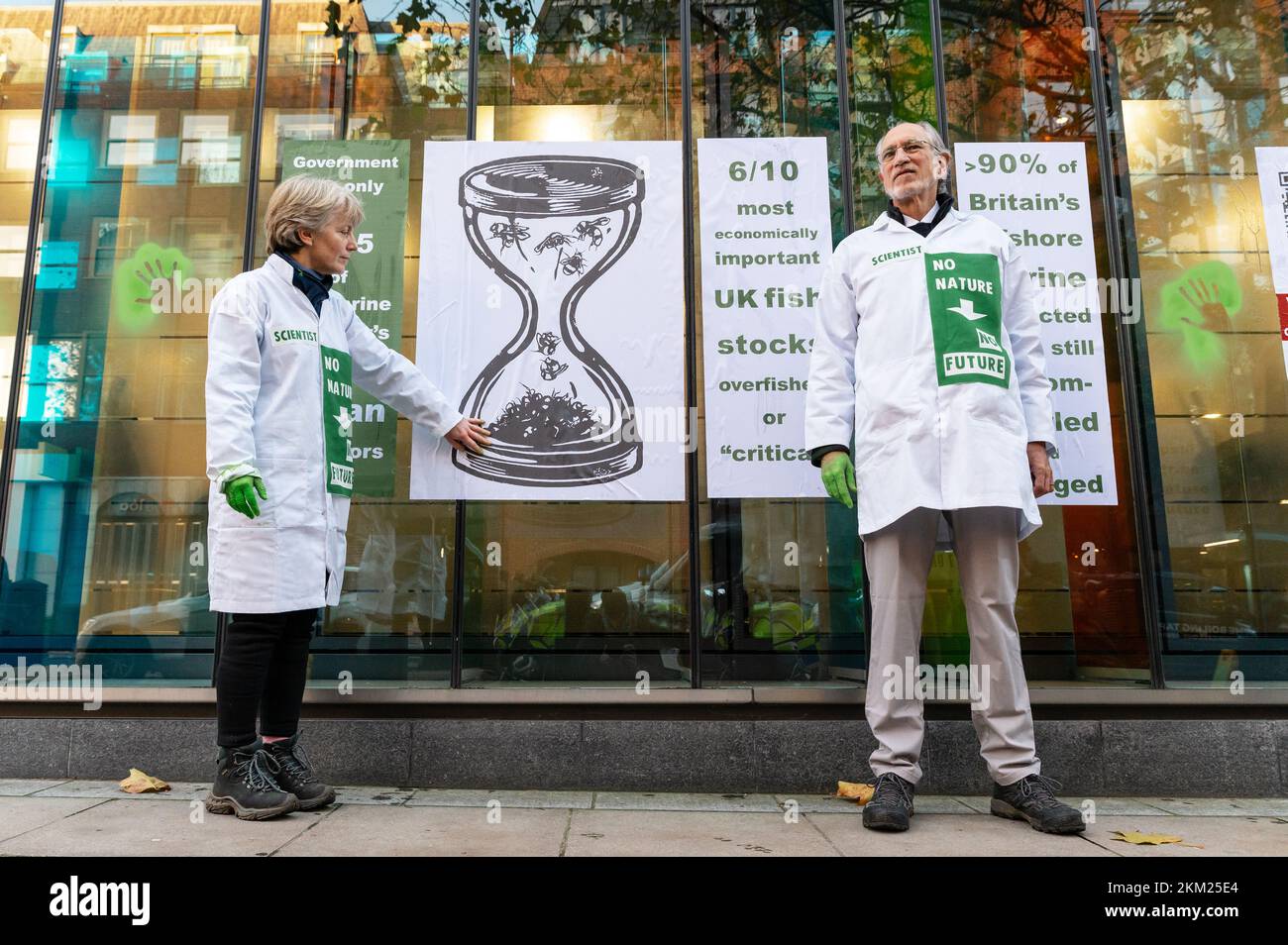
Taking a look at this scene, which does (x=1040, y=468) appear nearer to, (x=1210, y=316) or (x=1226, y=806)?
(x=1226, y=806)

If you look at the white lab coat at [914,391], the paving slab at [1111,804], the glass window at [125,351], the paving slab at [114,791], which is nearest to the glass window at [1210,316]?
the paving slab at [1111,804]

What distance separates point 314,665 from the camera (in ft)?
14.0

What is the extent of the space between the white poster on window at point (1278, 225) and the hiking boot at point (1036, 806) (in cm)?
294

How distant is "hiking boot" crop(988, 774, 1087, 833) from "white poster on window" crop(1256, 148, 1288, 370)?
9.66ft

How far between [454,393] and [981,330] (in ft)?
7.58

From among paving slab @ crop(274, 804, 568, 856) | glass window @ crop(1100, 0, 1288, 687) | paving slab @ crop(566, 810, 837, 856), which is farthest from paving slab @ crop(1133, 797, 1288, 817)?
paving slab @ crop(274, 804, 568, 856)

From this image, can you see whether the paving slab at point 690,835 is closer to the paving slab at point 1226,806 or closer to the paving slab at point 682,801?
the paving slab at point 682,801

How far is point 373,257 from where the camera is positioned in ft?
14.4

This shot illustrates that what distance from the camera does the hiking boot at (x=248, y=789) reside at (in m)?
3.10

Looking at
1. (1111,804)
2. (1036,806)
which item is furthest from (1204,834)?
(1036,806)

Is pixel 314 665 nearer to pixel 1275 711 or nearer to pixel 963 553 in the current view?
pixel 963 553

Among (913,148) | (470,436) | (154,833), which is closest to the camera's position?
(154,833)

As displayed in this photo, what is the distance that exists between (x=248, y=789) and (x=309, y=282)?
73.3 inches

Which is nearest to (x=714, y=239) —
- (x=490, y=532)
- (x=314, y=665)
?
(x=490, y=532)
